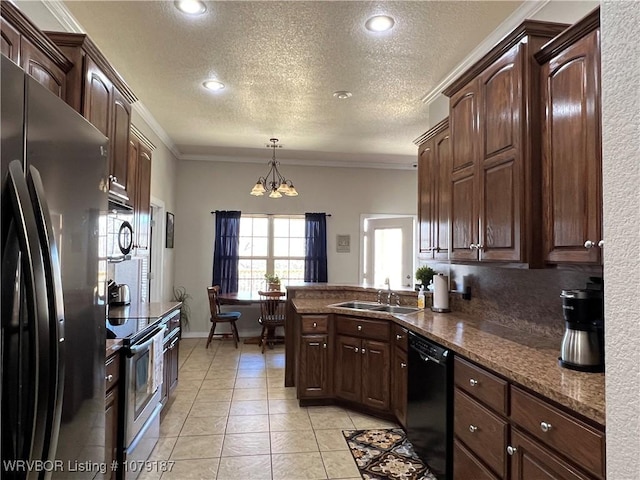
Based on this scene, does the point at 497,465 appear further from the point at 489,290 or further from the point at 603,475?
the point at 489,290

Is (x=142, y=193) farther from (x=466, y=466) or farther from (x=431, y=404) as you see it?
(x=466, y=466)

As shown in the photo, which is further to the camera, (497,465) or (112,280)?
(112,280)

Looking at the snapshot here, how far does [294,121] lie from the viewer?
4.57 metres

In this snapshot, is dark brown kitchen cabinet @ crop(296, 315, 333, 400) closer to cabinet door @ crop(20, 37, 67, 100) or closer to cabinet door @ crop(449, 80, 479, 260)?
cabinet door @ crop(449, 80, 479, 260)

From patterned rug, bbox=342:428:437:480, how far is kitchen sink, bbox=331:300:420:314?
Result: 1.00m

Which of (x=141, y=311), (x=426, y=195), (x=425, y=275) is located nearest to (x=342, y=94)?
(x=426, y=195)

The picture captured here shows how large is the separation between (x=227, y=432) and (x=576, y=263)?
8.56 feet

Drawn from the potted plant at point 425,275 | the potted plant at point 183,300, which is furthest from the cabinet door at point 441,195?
the potted plant at point 183,300

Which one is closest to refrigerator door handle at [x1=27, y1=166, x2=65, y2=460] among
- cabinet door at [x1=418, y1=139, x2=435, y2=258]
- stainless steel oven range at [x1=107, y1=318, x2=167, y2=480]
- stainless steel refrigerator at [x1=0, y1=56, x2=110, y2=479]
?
stainless steel refrigerator at [x1=0, y1=56, x2=110, y2=479]

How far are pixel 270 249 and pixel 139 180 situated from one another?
11.1ft

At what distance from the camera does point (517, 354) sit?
6.01 feet

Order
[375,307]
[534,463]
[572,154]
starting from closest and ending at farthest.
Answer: [534,463] → [572,154] → [375,307]

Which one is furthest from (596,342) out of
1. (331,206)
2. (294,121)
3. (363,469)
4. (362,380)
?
(331,206)

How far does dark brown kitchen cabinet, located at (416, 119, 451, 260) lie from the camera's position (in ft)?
9.66
